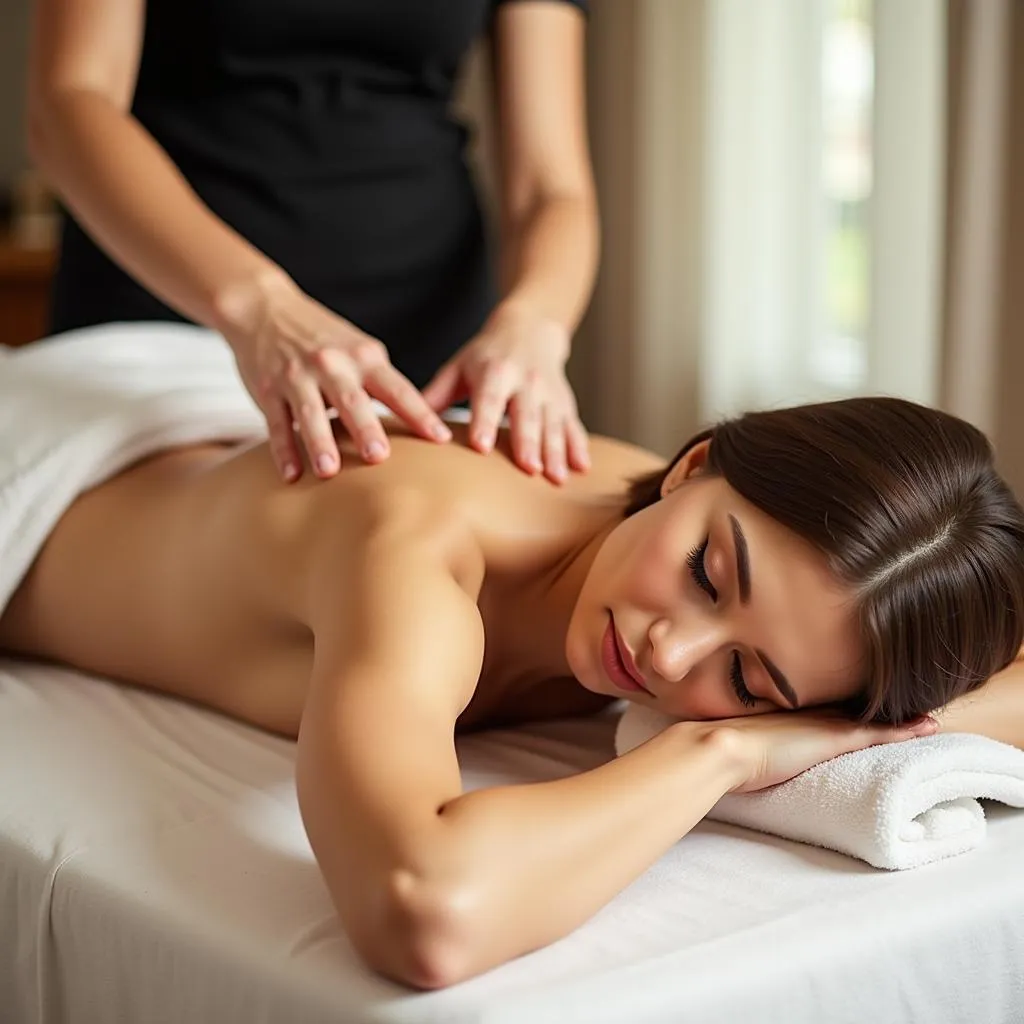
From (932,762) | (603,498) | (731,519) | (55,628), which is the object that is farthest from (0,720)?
(932,762)

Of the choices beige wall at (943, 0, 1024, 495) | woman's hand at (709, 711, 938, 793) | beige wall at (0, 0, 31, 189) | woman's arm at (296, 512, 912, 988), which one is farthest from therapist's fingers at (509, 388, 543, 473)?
beige wall at (0, 0, 31, 189)

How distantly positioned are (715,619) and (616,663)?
0.10 meters

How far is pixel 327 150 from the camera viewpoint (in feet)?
6.89

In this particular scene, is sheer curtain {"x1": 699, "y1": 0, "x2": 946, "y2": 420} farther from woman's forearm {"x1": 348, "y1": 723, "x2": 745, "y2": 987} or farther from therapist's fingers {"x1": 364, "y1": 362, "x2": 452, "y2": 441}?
woman's forearm {"x1": 348, "y1": 723, "x2": 745, "y2": 987}

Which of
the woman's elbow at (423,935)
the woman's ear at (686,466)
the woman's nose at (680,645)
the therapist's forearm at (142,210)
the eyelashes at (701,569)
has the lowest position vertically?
the woman's elbow at (423,935)

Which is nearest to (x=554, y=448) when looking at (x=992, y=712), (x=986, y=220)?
(x=992, y=712)

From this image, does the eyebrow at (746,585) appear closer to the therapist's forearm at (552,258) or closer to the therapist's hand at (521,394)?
the therapist's hand at (521,394)

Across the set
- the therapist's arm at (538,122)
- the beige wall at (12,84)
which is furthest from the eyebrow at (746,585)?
the beige wall at (12,84)

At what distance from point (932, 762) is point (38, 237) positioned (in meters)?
3.76

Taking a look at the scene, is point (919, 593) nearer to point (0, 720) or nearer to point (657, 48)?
point (0, 720)

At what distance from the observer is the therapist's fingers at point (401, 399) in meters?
1.54

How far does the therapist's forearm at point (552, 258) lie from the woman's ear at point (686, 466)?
0.38 m

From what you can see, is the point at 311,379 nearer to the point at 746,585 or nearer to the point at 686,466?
the point at 686,466

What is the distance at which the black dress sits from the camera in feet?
6.65
